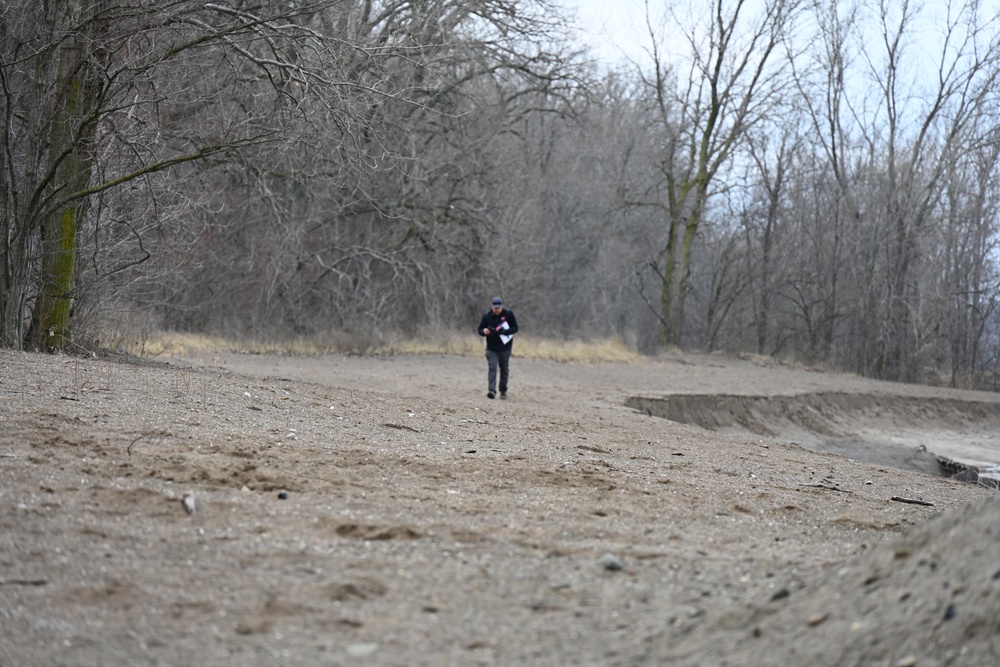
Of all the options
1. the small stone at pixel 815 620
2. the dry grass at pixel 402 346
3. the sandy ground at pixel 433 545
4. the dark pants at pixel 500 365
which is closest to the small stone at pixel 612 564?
the sandy ground at pixel 433 545

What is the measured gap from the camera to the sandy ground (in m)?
4.45

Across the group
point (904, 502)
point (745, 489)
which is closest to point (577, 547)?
point (745, 489)

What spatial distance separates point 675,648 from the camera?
14.7ft

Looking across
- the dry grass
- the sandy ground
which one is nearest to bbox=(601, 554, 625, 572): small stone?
the sandy ground

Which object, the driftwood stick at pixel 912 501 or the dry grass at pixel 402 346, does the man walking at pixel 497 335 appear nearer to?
the dry grass at pixel 402 346

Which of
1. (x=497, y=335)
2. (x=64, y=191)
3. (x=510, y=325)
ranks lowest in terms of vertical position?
(x=497, y=335)

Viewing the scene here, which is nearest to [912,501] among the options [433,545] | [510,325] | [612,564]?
[612,564]

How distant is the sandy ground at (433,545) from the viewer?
445 centimetres

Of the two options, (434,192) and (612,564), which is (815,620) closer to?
(612,564)

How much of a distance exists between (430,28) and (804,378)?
15006 mm

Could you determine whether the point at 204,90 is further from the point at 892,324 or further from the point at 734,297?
the point at 734,297

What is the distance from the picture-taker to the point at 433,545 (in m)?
6.06

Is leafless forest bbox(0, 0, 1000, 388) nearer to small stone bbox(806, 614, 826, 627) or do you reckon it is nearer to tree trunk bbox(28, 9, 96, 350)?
tree trunk bbox(28, 9, 96, 350)

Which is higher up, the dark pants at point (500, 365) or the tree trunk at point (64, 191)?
the tree trunk at point (64, 191)
